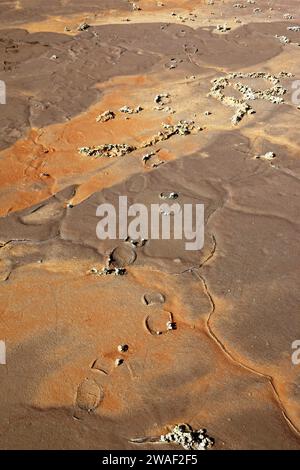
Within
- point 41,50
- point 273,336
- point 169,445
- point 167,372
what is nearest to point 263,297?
point 273,336

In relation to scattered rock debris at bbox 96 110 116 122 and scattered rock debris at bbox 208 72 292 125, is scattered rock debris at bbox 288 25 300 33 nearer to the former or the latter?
scattered rock debris at bbox 208 72 292 125

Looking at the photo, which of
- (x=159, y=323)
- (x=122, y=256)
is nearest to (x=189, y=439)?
→ (x=159, y=323)

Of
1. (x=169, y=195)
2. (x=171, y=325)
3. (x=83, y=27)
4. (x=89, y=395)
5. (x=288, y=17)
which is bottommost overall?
(x=89, y=395)

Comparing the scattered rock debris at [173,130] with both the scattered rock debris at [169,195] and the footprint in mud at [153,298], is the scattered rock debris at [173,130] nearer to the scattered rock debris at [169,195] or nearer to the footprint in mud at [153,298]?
the scattered rock debris at [169,195]

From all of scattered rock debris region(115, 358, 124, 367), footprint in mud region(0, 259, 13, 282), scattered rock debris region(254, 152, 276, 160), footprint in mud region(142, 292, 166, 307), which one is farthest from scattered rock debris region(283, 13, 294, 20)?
scattered rock debris region(115, 358, 124, 367)

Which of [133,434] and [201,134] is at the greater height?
[201,134]

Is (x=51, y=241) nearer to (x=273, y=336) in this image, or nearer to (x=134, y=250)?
(x=134, y=250)

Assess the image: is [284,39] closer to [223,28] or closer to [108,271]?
[223,28]
